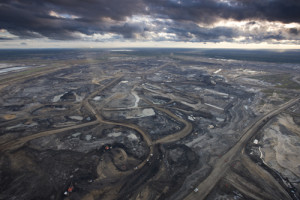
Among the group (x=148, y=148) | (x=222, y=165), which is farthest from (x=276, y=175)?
(x=148, y=148)

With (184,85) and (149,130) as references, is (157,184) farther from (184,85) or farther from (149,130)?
(184,85)

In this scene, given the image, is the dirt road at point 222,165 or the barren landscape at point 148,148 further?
the barren landscape at point 148,148

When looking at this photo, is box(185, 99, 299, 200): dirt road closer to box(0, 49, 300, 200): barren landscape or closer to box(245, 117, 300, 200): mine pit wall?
box(0, 49, 300, 200): barren landscape


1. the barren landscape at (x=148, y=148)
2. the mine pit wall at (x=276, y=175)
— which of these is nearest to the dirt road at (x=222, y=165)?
the barren landscape at (x=148, y=148)

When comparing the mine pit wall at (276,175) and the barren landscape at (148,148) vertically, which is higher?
the mine pit wall at (276,175)

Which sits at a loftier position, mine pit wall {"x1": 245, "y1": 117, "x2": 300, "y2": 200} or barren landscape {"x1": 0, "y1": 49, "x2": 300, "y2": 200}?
mine pit wall {"x1": 245, "y1": 117, "x2": 300, "y2": 200}

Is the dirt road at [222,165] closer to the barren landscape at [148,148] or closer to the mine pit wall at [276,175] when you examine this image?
the barren landscape at [148,148]

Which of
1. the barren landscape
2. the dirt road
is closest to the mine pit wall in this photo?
the barren landscape

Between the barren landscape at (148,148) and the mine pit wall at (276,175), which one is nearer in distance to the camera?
the mine pit wall at (276,175)

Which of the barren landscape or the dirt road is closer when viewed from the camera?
the dirt road

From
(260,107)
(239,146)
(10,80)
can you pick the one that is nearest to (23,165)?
(239,146)

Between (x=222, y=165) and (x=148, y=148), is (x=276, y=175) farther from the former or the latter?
(x=148, y=148)
